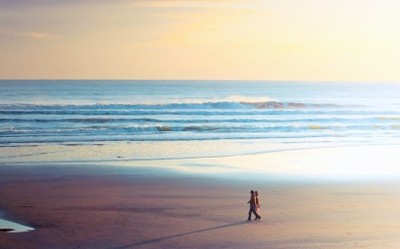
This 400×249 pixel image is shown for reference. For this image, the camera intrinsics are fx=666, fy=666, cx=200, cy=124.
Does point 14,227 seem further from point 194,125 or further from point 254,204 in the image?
point 194,125

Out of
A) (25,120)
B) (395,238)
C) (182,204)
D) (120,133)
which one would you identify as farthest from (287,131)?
(395,238)

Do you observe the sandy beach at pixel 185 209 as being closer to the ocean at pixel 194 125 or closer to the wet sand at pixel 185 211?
the wet sand at pixel 185 211

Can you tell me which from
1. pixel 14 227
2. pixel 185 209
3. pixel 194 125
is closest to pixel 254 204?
pixel 185 209

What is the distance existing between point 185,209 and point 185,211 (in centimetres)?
25

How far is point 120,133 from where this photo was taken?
40.4 meters

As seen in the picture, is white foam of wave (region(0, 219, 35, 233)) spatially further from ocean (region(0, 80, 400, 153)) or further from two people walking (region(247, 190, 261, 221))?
ocean (region(0, 80, 400, 153))

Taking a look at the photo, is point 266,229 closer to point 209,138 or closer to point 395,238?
point 395,238

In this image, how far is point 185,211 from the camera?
18641mm

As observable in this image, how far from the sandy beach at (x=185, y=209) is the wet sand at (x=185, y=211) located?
0.02 meters

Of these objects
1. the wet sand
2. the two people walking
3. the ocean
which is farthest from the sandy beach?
the ocean

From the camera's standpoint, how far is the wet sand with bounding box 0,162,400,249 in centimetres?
1569

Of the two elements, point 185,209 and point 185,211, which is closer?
point 185,211

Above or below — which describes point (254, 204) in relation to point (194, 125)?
below

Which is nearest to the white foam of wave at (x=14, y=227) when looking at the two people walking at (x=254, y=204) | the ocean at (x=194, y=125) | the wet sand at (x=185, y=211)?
the wet sand at (x=185, y=211)
